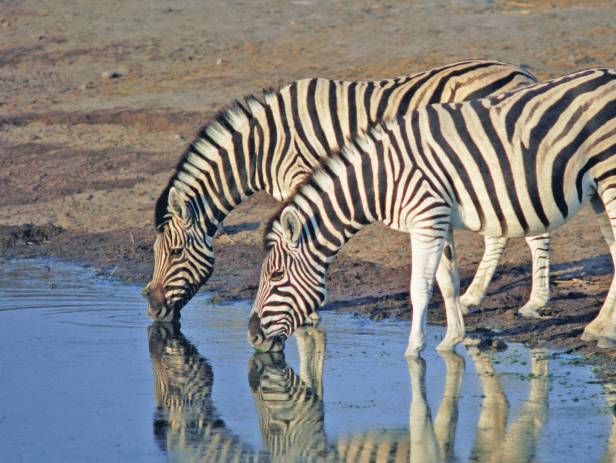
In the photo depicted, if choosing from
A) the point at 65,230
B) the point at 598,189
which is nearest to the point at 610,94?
the point at 598,189

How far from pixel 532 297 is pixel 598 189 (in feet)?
5.21

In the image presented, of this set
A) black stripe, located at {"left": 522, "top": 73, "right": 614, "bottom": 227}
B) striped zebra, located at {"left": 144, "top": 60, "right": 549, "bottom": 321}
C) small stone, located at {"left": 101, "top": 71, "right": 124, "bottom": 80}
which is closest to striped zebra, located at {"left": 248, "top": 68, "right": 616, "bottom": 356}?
black stripe, located at {"left": 522, "top": 73, "right": 614, "bottom": 227}

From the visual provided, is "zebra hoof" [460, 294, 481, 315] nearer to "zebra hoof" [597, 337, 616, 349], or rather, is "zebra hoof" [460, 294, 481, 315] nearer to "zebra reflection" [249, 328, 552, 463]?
"zebra reflection" [249, 328, 552, 463]

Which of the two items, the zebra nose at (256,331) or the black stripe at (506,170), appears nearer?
the black stripe at (506,170)

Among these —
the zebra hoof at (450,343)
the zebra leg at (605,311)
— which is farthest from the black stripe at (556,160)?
the zebra hoof at (450,343)

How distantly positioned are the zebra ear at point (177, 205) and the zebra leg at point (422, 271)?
7.64ft

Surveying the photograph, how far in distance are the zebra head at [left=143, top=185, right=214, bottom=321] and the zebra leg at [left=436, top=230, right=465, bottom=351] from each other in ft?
7.02

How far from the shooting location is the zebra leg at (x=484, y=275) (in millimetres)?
9727

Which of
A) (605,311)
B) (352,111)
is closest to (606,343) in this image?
(605,311)

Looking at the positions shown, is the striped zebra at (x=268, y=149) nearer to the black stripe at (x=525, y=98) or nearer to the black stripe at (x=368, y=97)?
the black stripe at (x=368, y=97)

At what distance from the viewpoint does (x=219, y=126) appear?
985 centimetres

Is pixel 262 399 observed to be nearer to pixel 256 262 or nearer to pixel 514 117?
pixel 514 117

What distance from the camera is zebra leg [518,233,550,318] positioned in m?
9.48

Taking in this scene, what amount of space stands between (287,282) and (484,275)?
83.3 inches
